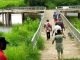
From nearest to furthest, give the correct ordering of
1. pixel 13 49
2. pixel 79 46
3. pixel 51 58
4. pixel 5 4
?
pixel 13 49
pixel 51 58
pixel 79 46
pixel 5 4

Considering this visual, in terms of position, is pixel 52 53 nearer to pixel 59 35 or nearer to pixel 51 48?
pixel 51 48

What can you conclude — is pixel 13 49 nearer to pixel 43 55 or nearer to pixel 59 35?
pixel 59 35

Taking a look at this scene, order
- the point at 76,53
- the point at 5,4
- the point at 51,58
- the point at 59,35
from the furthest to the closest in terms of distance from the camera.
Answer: the point at 5,4 → the point at 76,53 → the point at 51,58 → the point at 59,35

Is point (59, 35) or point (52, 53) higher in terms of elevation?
point (59, 35)

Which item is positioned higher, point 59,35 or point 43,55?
point 59,35

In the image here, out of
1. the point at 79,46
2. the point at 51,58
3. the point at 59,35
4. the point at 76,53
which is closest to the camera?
the point at 59,35

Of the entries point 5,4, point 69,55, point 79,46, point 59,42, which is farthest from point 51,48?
point 5,4

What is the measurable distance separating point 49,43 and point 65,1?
197ft

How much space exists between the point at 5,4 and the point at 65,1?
14234mm

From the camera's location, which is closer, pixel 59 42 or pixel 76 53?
pixel 59 42

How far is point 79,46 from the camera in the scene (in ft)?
65.6

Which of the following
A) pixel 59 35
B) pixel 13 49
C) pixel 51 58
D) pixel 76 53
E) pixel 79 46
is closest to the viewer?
pixel 13 49

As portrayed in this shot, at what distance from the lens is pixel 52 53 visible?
60.5 ft

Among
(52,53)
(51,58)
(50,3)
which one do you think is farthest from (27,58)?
(50,3)
